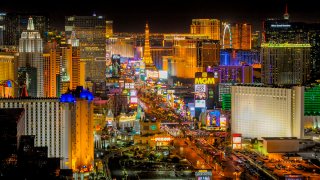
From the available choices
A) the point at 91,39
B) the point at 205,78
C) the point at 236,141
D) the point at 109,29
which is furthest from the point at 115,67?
the point at 236,141

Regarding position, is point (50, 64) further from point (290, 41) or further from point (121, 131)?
point (290, 41)

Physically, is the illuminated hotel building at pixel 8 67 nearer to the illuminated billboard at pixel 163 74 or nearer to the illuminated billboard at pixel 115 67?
the illuminated billboard at pixel 115 67

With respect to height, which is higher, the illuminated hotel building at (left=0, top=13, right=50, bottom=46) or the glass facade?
the illuminated hotel building at (left=0, top=13, right=50, bottom=46)

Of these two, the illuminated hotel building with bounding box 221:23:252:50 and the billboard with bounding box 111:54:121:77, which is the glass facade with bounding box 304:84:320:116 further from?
the illuminated hotel building with bounding box 221:23:252:50

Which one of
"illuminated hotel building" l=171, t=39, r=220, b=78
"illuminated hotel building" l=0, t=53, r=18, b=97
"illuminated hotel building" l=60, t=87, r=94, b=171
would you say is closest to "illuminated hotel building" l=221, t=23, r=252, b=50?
"illuminated hotel building" l=171, t=39, r=220, b=78

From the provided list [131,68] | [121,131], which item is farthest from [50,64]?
[131,68]

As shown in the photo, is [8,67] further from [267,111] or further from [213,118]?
[267,111]
